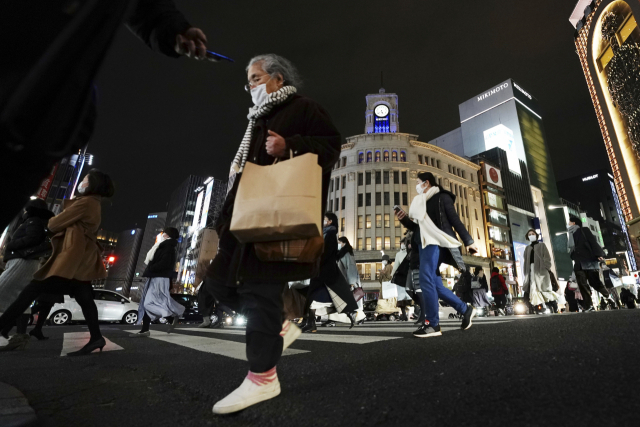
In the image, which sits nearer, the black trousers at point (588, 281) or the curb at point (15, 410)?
the curb at point (15, 410)

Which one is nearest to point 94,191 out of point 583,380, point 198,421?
point 198,421

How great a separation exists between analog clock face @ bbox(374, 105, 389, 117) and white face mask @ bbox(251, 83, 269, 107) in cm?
6998

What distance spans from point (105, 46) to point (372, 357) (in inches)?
89.7

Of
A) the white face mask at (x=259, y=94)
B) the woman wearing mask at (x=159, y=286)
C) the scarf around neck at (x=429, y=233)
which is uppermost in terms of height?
the white face mask at (x=259, y=94)

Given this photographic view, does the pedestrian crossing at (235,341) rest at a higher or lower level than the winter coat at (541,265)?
lower

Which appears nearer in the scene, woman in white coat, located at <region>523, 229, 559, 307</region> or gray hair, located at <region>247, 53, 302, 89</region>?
gray hair, located at <region>247, 53, 302, 89</region>

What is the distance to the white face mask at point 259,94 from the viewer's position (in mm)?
2097

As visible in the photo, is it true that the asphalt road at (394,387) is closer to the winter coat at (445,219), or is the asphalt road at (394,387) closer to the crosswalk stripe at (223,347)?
the crosswalk stripe at (223,347)

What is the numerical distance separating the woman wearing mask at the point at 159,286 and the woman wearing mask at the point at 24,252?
1677 mm

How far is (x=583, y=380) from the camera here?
1328 mm

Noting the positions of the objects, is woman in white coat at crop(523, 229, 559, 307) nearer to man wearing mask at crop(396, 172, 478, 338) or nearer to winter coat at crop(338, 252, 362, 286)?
winter coat at crop(338, 252, 362, 286)

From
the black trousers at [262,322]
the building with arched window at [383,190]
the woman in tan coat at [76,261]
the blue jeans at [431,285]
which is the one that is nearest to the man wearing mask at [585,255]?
the blue jeans at [431,285]

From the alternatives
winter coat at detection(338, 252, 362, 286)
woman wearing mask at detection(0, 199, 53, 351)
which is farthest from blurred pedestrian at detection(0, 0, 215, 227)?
winter coat at detection(338, 252, 362, 286)

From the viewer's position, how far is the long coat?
3262 mm
